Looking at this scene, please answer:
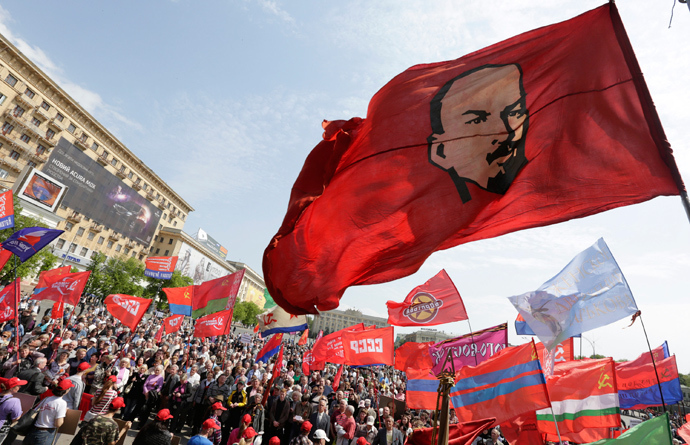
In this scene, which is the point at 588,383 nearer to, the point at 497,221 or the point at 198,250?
the point at 497,221

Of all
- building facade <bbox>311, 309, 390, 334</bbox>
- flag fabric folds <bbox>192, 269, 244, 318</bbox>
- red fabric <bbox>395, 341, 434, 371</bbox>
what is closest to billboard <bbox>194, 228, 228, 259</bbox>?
building facade <bbox>311, 309, 390, 334</bbox>

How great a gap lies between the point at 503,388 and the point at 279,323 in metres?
8.90

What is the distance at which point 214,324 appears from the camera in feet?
44.3

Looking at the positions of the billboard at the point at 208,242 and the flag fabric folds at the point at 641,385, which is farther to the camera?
the billboard at the point at 208,242

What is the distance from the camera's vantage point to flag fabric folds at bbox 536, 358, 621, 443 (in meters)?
6.28

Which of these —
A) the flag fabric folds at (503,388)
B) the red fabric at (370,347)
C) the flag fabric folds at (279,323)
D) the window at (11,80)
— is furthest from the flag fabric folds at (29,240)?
the window at (11,80)

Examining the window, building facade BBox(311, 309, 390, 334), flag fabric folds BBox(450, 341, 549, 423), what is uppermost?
building facade BBox(311, 309, 390, 334)

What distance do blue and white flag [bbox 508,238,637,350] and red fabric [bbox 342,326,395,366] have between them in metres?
5.81

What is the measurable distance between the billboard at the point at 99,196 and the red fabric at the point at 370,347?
5998cm

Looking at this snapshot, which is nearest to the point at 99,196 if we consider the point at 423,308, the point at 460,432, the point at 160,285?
the point at 160,285

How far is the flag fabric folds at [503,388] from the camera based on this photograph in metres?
5.11

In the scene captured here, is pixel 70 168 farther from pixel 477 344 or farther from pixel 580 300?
pixel 580 300

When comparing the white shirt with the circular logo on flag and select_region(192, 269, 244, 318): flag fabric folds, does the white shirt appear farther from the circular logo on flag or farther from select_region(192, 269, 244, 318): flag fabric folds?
the circular logo on flag

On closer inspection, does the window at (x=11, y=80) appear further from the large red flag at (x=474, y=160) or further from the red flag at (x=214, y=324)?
the large red flag at (x=474, y=160)
